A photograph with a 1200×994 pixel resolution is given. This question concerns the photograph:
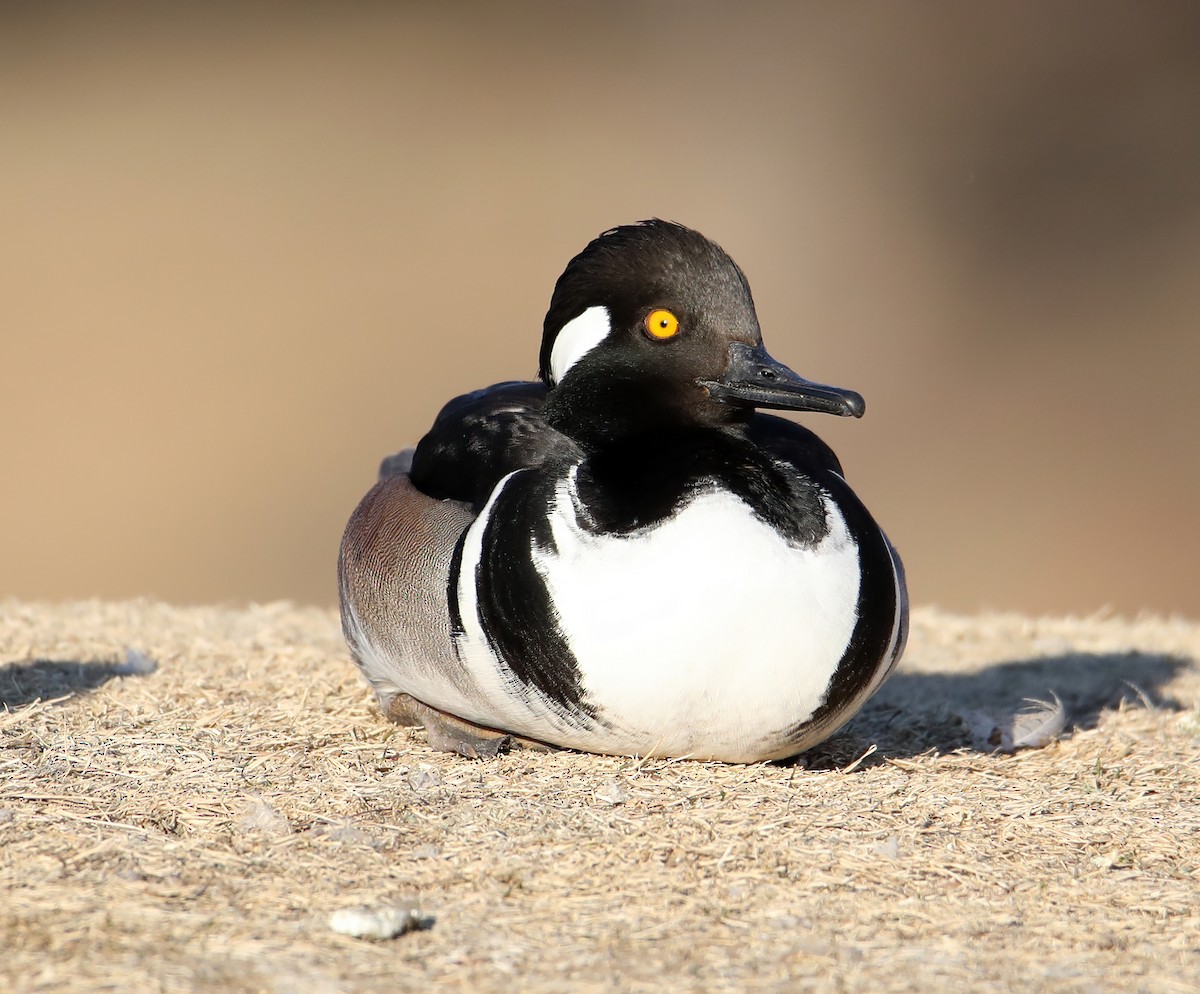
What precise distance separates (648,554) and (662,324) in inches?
28.2

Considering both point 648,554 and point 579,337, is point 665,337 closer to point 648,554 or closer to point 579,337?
point 579,337

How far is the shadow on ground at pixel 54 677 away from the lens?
5043 mm

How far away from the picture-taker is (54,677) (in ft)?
17.5

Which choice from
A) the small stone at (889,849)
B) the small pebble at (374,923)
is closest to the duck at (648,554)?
the small stone at (889,849)

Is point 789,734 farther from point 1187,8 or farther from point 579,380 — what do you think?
point 1187,8

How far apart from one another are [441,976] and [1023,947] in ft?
3.95

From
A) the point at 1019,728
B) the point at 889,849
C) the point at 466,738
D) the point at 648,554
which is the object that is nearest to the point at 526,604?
the point at 648,554

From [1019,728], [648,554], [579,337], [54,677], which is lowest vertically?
[54,677]

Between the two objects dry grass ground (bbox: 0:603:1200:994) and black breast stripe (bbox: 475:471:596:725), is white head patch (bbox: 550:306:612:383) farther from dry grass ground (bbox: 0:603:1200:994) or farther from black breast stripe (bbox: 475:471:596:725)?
dry grass ground (bbox: 0:603:1200:994)

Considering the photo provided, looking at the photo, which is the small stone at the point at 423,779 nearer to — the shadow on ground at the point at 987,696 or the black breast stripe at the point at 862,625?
the black breast stripe at the point at 862,625

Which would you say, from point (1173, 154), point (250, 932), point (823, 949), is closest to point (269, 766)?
point (250, 932)

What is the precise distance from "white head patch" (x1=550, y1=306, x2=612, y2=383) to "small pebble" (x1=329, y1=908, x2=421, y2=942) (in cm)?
181

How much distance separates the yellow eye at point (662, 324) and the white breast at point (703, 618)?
544 millimetres

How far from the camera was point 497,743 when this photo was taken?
443cm
